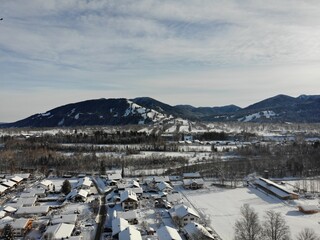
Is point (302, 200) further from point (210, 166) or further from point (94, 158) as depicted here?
point (94, 158)

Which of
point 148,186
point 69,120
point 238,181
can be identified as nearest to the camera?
point 148,186

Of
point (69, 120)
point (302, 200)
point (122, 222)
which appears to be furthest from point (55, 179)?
point (69, 120)

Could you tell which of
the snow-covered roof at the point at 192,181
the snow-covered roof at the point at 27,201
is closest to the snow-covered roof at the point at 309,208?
the snow-covered roof at the point at 192,181

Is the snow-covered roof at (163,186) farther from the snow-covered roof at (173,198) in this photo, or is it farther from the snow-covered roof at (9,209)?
the snow-covered roof at (9,209)

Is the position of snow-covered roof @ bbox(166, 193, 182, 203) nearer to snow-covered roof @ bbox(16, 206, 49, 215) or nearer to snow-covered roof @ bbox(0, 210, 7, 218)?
snow-covered roof @ bbox(16, 206, 49, 215)

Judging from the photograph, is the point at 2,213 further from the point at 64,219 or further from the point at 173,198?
the point at 173,198

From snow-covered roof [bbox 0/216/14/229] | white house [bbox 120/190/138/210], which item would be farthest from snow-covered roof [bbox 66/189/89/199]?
snow-covered roof [bbox 0/216/14/229]

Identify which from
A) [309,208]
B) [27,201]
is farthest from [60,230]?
[309,208]
